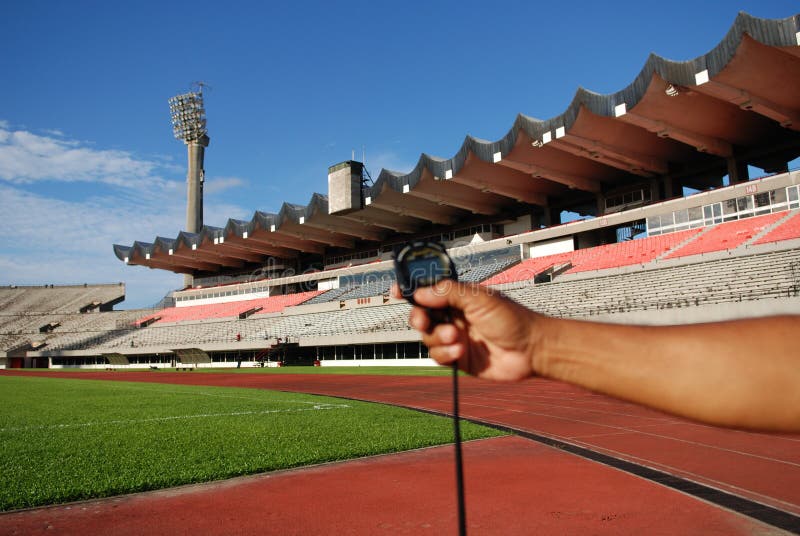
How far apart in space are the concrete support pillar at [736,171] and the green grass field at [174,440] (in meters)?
30.2

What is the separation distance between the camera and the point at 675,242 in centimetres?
3189

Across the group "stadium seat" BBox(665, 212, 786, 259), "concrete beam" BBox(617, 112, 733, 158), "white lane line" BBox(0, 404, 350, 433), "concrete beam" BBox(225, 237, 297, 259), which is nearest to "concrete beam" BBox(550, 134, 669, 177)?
"concrete beam" BBox(617, 112, 733, 158)

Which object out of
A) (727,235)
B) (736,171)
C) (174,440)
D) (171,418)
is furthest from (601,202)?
(174,440)

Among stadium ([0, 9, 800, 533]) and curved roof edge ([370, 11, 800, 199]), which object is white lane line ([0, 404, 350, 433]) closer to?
stadium ([0, 9, 800, 533])

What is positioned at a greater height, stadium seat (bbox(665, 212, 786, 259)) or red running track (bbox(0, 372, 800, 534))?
stadium seat (bbox(665, 212, 786, 259))

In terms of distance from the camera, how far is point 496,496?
5.18m

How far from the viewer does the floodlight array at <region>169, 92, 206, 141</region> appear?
7544cm

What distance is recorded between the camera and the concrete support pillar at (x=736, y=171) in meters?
33.5

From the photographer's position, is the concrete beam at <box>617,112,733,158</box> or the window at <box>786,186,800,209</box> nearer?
the window at <box>786,186,800,209</box>

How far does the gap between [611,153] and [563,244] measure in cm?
808

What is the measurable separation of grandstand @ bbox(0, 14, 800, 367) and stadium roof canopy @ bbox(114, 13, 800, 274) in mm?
111

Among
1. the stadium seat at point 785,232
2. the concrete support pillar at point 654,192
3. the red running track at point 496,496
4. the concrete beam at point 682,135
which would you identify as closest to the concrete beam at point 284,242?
the concrete support pillar at point 654,192

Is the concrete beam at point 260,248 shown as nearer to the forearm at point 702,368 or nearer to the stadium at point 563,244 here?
the stadium at point 563,244

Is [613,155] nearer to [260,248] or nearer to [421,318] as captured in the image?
[421,318]
